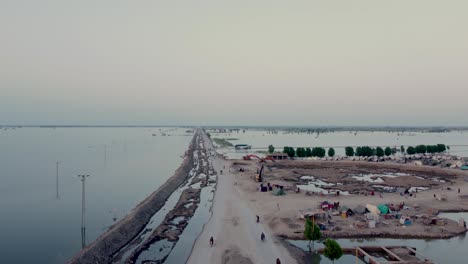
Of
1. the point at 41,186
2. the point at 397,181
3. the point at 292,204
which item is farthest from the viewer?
the point at 397,181

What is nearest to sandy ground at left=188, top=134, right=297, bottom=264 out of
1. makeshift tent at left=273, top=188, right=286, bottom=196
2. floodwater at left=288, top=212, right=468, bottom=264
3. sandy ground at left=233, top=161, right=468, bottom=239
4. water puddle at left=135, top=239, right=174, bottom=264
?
sandy ground at left=233, top=161, right=468, bottom=239

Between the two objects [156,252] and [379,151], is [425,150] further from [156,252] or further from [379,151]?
[156,252]

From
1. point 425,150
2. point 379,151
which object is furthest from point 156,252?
point 425,150

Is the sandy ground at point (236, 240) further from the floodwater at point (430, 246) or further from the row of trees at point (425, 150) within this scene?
the row of trees at point (425, 150)

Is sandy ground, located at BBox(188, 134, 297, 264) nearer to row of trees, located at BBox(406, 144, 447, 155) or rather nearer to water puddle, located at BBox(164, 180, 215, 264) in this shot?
water puddle, located at BBox(164, 180, 215, 264)

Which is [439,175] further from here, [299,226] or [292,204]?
[299,226]

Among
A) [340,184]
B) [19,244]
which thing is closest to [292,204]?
[340,184]
